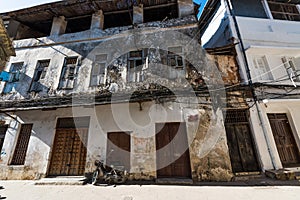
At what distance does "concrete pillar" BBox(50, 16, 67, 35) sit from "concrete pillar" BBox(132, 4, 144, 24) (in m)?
4.94

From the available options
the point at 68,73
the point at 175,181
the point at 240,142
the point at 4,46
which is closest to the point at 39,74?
the point at 68,73

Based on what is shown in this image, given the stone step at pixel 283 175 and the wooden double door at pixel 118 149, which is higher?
the wooden double door at pixel 118 149

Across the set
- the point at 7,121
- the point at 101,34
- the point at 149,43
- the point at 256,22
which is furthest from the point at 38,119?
the point at 256,22

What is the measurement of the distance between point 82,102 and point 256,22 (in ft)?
34.5

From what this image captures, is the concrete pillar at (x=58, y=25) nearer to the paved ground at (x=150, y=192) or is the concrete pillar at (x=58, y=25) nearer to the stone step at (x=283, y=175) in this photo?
the paved ground at (x=150, y=192)

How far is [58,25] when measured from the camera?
32.7ft

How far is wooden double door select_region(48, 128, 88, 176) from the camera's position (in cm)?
727

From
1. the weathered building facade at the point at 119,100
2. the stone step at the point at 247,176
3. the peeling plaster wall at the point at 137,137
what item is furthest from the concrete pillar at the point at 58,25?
the stone step at the point at 247,176

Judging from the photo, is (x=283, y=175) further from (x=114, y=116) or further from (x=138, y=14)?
(x=138, y=14)

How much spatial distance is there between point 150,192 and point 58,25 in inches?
445

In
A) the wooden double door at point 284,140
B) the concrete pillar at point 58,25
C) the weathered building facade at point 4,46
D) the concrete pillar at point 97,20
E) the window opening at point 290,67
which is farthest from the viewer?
the concrete pillar at point 58,25

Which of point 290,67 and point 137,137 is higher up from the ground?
point 290,67

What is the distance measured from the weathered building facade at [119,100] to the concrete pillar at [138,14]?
6 cm

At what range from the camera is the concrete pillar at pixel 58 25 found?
9.80m
